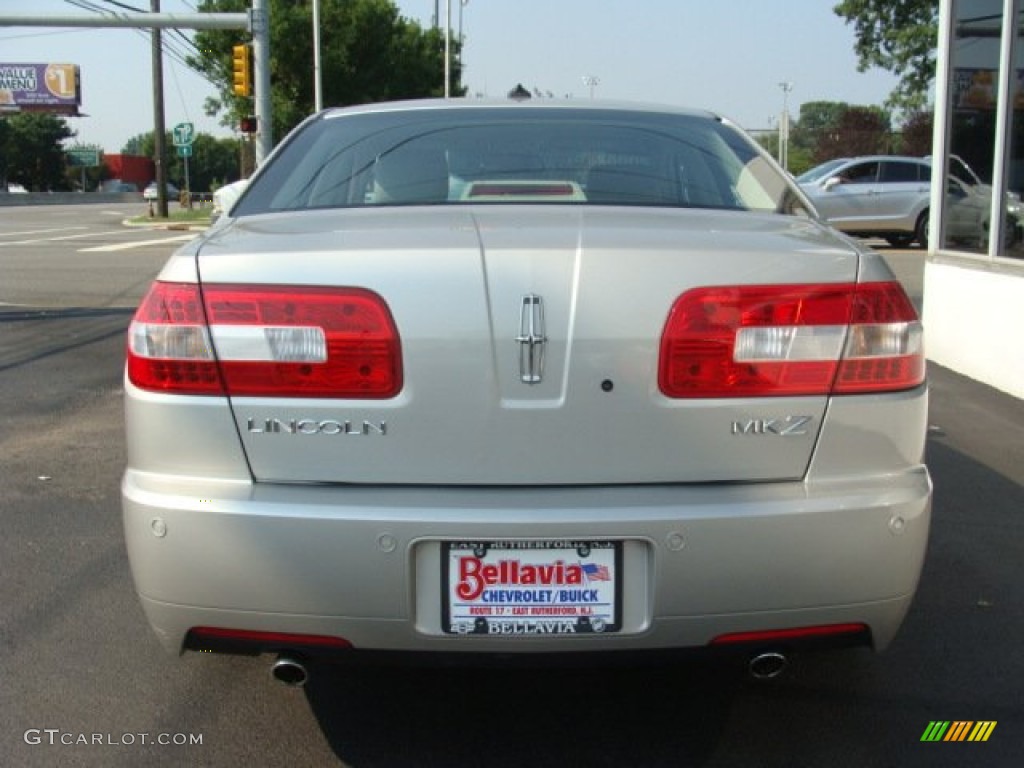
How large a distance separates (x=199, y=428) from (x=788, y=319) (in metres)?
1.30

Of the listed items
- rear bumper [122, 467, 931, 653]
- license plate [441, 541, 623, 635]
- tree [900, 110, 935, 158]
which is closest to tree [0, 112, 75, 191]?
tree [900, 110, 935, 158]

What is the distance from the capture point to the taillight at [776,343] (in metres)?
2.47

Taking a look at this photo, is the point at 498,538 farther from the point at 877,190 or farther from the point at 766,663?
the point at 877,190

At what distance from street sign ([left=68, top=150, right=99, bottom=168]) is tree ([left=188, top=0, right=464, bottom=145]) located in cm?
5092

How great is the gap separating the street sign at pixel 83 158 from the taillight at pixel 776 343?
312ft

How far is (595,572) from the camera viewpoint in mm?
2447

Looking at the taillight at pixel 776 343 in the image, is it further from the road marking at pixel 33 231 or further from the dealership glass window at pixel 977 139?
the road marking at pixel 33 231

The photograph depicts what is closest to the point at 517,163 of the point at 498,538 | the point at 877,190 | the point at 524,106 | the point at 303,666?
the point at 524,106

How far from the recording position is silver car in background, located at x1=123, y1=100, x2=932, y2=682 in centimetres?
243

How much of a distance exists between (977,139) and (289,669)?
23.8 feet

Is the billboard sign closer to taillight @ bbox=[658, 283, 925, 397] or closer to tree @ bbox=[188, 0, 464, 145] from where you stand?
tree @ bbox=[188, 0, 464, 145]

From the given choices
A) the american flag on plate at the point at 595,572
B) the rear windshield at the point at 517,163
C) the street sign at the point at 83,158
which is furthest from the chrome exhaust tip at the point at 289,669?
the street sign at the point at 83,158

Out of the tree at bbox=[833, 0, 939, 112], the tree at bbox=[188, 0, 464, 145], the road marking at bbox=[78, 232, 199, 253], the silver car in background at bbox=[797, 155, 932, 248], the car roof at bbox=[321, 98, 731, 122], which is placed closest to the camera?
the car roof at bbox=[321, 98, 731, 122]

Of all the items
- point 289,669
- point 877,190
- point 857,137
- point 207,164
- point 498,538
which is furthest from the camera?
point 207,164
